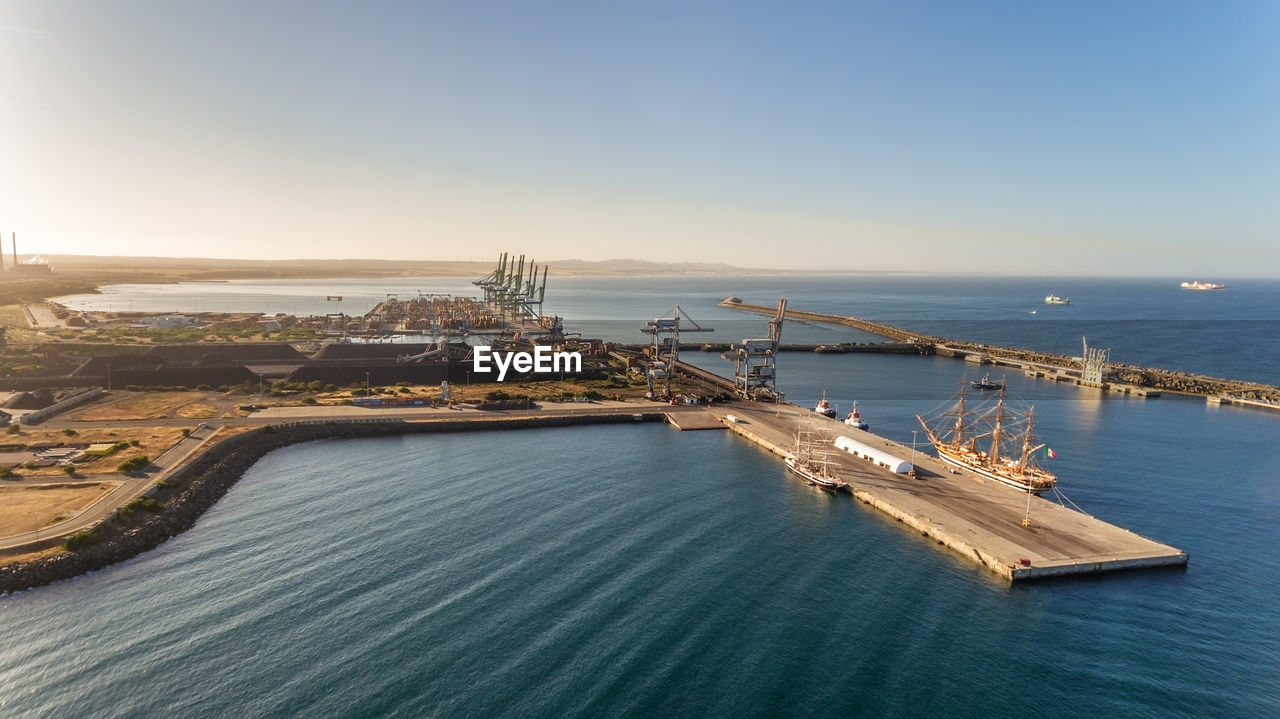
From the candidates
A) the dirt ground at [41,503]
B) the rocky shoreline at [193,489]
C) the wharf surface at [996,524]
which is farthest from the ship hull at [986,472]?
the dirt ground at [41,503]

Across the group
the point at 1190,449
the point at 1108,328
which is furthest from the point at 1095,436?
the point at 1108,328

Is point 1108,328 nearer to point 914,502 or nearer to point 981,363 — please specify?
point 981,363

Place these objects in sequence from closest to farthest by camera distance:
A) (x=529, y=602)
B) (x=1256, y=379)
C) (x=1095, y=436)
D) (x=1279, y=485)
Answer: (x=529, y=602)
(x=1279, y=485)
(x=1095, y=436)
(x=1256, y=379)

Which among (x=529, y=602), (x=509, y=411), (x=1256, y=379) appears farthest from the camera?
(x=1256, y=379)

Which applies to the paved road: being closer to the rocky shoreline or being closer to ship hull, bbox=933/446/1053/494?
the rocky shoreline

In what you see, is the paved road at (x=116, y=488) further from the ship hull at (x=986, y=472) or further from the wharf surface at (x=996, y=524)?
the ship hull at (x=986, y=472)

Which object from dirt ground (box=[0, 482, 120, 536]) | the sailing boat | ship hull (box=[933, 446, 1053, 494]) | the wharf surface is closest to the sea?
the wharf surface
